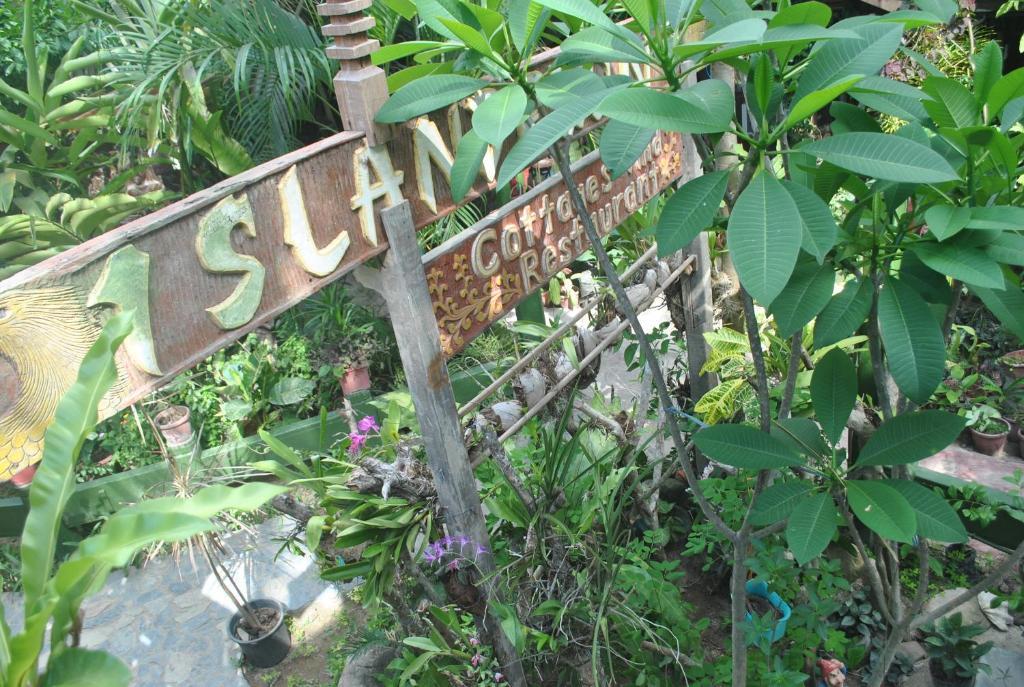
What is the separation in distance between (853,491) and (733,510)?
3.83 feet

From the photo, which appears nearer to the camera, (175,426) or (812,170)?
(812,170)

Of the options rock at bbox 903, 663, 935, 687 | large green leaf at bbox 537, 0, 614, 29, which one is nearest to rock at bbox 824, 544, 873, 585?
rock at bbox 903, 663, 935, 687

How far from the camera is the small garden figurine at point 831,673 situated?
2688 millimetres

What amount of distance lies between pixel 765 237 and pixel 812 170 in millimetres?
438

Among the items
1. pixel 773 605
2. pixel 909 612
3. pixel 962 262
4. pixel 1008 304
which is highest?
pixel 962 262

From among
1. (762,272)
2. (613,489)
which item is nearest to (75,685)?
(762,272)

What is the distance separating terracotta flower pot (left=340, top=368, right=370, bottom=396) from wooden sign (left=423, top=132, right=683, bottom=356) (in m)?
2.60

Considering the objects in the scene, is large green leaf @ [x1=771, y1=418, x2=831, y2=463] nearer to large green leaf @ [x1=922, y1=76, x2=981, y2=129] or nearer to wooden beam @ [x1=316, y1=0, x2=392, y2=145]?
large green leaf @ [x1=922, y1=76, x2=981, y2=129]

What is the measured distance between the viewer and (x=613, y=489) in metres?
2.63

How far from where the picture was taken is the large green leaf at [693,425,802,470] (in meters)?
1.69

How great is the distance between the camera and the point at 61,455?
1170 millimetres

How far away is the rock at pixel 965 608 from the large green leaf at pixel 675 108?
2.53 m

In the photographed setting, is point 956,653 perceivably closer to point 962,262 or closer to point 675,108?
point 962,262

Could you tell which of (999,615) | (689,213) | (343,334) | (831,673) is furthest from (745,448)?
(343,334)
